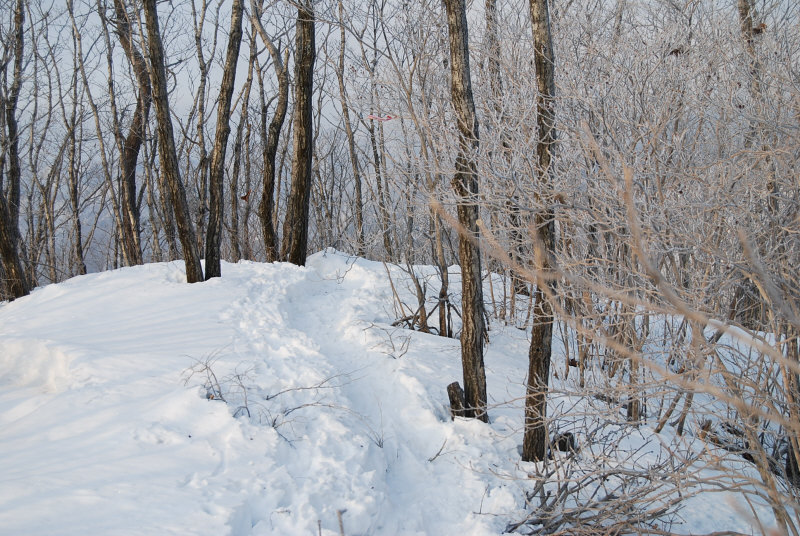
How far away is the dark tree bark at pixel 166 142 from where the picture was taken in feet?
23.5

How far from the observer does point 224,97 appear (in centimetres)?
839

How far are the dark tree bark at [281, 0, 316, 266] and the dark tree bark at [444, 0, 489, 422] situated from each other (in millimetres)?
4569

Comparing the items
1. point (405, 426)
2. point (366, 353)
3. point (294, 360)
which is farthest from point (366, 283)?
point (405, 426)

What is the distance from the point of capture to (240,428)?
404 cm

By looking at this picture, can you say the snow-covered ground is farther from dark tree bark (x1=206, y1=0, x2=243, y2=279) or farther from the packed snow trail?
dark tree bark (x1=206, y1=0, x2=243, y2=279)

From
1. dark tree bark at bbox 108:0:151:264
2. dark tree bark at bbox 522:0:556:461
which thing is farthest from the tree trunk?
dark tree bark at bbox 522:0:556:461

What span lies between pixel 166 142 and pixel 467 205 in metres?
4.86

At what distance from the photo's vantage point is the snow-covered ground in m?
3.32

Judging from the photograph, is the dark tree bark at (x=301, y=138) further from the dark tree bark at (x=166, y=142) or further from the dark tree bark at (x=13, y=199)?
the dark tree bark at (x=13, y=199)

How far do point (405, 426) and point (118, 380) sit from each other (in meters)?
2.53

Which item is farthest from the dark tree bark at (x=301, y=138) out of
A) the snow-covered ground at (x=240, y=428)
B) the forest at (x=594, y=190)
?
the snow-covered ground at (x=240, y=428)

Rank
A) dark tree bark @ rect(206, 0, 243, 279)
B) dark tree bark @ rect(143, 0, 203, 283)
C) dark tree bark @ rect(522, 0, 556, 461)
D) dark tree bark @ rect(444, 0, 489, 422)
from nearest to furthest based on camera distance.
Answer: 1. dark tree bark @ rect(522, 0, 556, 461)
2. dark tree bark @ rect(444, 0, 489, 422)
3. dark tree bark @ rect(143, 0, 203, 283)
4. dark tree bark @ rect(206, 0, 243, 279)

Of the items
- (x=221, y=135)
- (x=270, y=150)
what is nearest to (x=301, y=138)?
(x=270, y=150)

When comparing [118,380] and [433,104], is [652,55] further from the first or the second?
[118,380]
